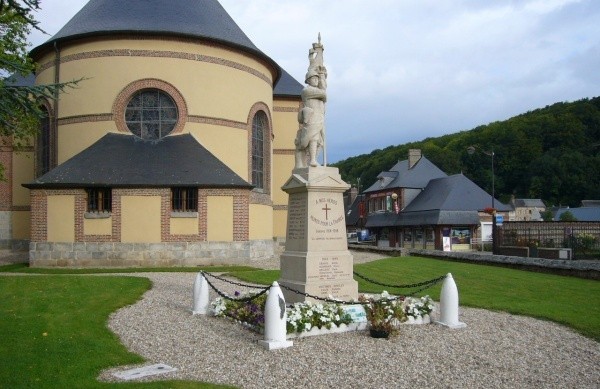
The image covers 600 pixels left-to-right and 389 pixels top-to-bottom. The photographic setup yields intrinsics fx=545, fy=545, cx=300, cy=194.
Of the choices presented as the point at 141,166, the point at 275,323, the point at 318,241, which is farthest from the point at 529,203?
the point at 275,323

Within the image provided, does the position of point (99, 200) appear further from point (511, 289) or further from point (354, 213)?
point (354, 213)

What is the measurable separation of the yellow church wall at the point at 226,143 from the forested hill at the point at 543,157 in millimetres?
65031

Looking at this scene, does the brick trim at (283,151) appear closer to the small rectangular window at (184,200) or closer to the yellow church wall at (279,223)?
the yellow church wall at (279,223)

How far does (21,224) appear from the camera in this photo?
26.3 metres

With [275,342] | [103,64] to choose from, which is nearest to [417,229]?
[103,64]

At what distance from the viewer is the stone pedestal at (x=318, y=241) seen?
34.5 feet

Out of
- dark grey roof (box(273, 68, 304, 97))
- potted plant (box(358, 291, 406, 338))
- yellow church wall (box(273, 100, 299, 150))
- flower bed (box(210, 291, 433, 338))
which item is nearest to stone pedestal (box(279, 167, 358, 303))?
flower bed (box(210, 291, 433, 338))

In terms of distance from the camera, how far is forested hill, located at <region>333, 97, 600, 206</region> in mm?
80000

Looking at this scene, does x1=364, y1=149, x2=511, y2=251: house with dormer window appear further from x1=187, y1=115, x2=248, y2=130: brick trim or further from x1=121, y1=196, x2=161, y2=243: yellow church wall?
x1=121, y1=196, x2=161, y2=243: yellow church wall

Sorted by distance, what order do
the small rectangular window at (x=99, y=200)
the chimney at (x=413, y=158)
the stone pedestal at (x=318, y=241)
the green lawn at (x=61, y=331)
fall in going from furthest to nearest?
the chimney at (x=413, y=158) → the small rectangular window at (x=99, y=200) → the stone pedestal at (x=318, y=241) → the green lawn at (x=61, y=331)

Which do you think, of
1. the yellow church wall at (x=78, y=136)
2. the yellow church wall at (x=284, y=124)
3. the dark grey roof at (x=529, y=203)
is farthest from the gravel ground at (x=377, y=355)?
the dark grey roof at (x=529, y=203)

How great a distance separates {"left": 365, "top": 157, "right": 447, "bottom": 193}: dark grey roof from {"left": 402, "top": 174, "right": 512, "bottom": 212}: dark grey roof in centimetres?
253

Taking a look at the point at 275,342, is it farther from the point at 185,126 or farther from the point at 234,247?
the point at 185,126

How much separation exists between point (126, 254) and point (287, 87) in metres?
15.3
